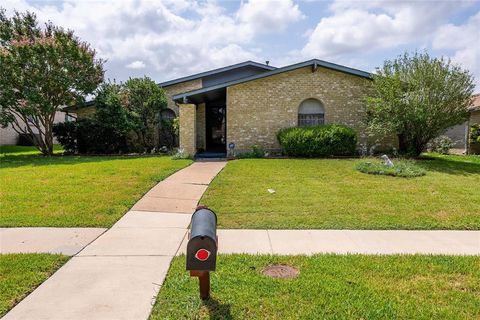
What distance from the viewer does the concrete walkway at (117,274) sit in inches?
118

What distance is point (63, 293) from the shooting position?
10.8 feet

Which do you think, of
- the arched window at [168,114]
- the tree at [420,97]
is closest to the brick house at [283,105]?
the tree at [420,97]

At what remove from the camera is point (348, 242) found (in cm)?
484

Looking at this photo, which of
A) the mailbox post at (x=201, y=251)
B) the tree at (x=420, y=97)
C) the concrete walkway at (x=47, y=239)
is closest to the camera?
the mailbox post at (x=201, y=251)

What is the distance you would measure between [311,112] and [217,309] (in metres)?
13.9

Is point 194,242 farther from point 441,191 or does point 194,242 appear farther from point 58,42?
point 58,42

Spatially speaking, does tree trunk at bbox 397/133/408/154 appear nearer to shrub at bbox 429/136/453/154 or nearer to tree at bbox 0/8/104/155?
shrub at bbox 429/136/453/154

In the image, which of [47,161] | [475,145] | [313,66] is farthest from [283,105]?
[475,145]

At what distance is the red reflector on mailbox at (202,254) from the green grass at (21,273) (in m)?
1.85

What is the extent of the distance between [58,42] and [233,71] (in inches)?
364

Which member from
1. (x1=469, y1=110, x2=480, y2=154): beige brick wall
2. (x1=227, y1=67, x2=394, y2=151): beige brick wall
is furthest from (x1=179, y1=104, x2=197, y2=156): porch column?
(x1=469, y1=110, x2=480, y2=154): beige brick wall

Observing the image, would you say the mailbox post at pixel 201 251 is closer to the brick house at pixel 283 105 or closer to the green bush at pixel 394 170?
the green bush at pixel 394 170

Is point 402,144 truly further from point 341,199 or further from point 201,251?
point 201,251

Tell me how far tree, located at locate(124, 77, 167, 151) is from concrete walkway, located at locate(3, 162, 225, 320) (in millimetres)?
Result: 12367
